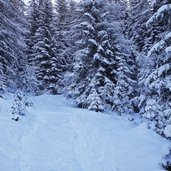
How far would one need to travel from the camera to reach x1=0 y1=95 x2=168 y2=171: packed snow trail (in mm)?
8773

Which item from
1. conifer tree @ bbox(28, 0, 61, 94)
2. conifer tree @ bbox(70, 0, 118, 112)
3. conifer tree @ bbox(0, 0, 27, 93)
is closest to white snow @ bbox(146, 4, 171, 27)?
conifer tree @ bbox(70, 0, 118, 112)

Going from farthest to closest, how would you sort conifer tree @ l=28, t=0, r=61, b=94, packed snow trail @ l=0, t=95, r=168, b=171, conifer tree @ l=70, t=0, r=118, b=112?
conifer tree @ l=28, t=0, r=61, b=94 < conifer tree @ l=70, t=0, r=118, b=112 < packed snow trail @ l=0, t=95, r=168, b=171

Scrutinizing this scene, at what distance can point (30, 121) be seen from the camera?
1366cm

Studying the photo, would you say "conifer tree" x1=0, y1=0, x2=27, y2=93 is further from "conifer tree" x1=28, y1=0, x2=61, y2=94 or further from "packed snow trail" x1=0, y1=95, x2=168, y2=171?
"conifer tree" x1=28, y1=0, x2=61, y2=94

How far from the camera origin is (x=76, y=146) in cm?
1061

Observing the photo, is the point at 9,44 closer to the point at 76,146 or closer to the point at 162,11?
the point at 76,146

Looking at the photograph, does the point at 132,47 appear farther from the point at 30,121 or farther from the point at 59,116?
the point at 30,121

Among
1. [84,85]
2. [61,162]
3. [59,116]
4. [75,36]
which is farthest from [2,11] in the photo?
[61,162]

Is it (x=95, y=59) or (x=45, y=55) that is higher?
(x=45, y=55)

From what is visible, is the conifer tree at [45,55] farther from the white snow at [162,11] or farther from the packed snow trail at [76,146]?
the white snow at [162,11]

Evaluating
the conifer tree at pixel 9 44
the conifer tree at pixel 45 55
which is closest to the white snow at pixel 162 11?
the conifer tree at pixel 9 44

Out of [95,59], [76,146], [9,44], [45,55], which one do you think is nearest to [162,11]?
[76,146]

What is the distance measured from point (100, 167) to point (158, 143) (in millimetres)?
3091

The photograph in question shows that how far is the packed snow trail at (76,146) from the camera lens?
8773 mm
